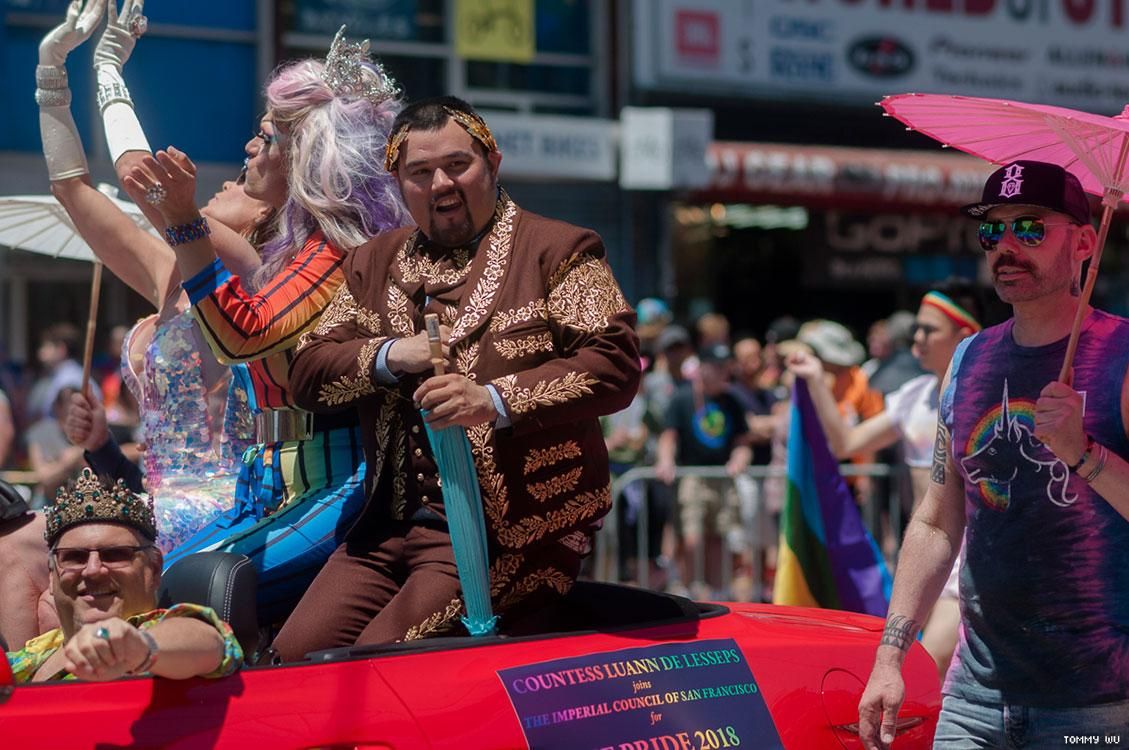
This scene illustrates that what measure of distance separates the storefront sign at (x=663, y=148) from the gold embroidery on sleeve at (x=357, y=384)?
13966mm

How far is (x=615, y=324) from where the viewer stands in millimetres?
3705

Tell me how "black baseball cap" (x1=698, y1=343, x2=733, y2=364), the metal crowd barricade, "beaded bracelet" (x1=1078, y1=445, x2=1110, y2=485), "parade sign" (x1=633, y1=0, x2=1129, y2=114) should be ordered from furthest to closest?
"parade sign" (x1=633, y1=0, x2=1129, y2=114) → "black baseball cap" (x1=698, y1=343, x2=733, y2=364) → the metal crowd barricade → "beaded bracelet" (x1=1078, y1=445, x2=1110, y2=485)

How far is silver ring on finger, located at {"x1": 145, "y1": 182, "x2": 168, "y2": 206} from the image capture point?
3.72 meters

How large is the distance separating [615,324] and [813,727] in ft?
3.25

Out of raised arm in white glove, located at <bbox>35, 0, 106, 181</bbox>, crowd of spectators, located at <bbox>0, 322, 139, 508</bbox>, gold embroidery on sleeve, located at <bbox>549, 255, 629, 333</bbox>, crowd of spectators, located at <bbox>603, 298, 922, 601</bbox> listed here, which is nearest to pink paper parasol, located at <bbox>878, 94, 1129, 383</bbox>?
gold embroidery on sleeve, located at <bbox>549, 255, 629, 333</bbox>

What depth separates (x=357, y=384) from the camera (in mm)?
3727

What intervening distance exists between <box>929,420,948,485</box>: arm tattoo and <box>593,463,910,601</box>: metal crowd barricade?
6368mm

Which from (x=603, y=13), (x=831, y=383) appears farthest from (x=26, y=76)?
(x=831, y=383)

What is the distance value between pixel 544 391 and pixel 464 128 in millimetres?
659

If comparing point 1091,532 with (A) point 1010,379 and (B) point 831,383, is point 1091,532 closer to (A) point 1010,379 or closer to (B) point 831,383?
(A) point 1010,379

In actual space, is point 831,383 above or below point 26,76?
below

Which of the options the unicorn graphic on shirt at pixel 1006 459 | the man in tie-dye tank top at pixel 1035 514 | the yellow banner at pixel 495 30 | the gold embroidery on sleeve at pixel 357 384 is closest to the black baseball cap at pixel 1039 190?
the man in tie-dye tank top at pixel 1035 514

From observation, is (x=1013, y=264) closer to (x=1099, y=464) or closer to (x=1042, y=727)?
(x=1099, y=464)

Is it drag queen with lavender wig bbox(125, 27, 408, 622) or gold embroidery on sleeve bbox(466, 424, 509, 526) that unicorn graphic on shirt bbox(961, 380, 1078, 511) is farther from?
drag queen with lavender wig bbox(125, 27, 408, 622)
